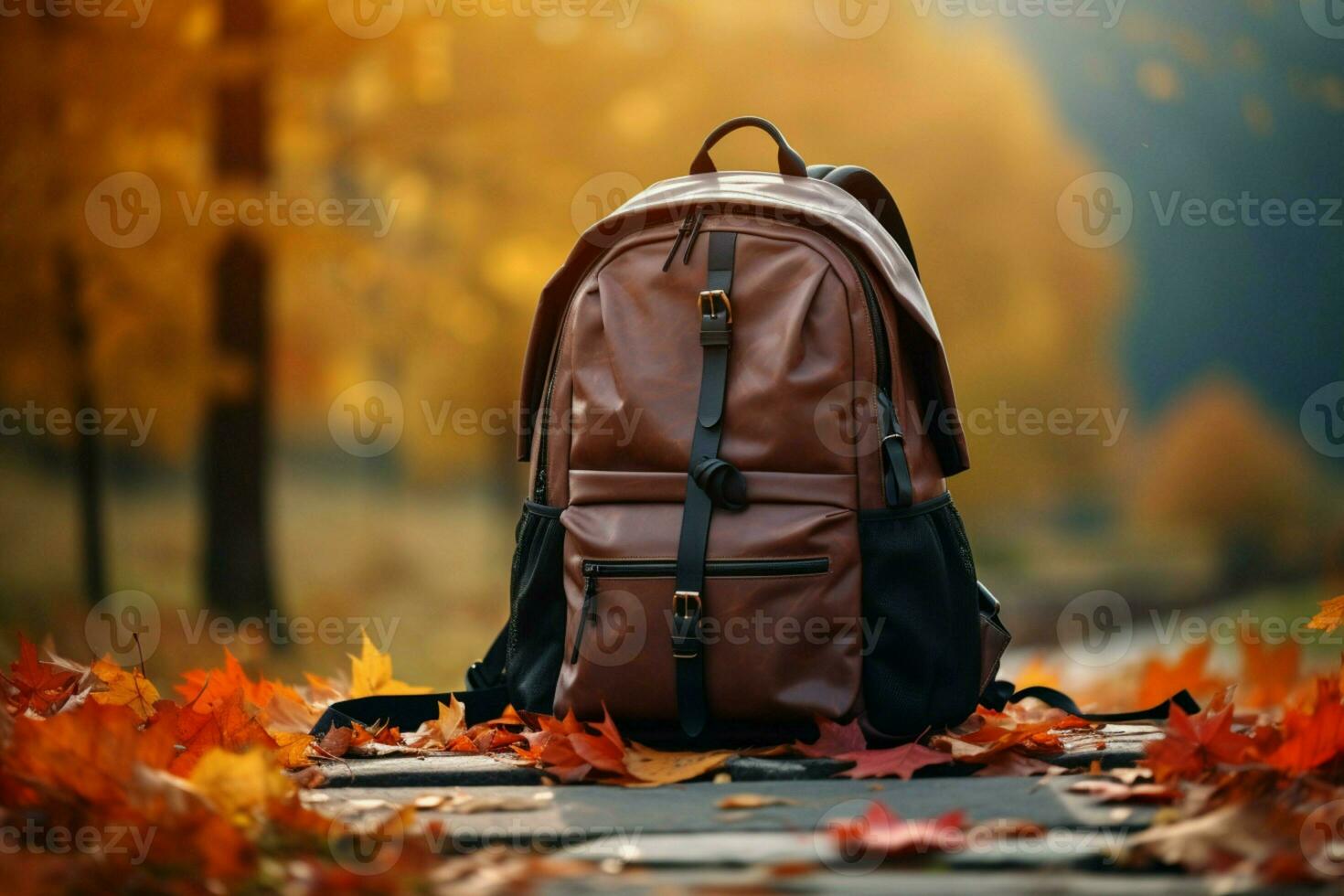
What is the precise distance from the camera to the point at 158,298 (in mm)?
4898

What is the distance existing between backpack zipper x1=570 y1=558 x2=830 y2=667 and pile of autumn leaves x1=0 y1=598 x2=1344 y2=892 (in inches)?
7.7

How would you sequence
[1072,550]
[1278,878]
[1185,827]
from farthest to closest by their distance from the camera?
[1072,550], [1185,827], [1278,878]

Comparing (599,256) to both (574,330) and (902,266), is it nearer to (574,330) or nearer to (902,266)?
(574,330)

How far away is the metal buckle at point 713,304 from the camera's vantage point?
2002 mm

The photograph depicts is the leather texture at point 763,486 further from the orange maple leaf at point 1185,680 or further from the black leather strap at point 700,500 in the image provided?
the orange maple leaf at point 1185,680

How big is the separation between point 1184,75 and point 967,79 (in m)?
1.51

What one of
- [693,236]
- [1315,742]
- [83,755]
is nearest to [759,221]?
[693,236]

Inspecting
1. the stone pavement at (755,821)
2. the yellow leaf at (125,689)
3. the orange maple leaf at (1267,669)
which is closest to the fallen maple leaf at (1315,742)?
the stone pavement at (755,821)

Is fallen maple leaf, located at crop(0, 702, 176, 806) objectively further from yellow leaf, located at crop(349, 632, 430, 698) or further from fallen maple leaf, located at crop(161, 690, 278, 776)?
yellow leaf, located at crop(349, 632, 430, 698)

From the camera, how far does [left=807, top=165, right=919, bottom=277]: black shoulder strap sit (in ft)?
7.93

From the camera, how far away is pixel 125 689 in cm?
211

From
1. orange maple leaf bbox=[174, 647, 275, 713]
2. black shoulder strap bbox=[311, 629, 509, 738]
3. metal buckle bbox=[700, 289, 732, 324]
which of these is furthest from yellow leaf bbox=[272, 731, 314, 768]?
metal buckle bbox=[700, 289, 732, 324]

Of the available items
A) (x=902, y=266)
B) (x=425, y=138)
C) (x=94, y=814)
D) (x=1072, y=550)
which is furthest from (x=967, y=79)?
(x=94, y=814)

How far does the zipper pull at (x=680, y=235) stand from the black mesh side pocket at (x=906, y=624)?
0.56 m
